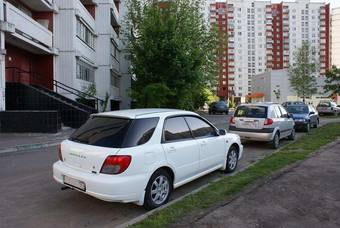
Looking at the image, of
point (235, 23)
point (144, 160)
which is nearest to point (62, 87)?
point (144, 160)

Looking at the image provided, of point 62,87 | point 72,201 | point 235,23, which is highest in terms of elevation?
point 235,23

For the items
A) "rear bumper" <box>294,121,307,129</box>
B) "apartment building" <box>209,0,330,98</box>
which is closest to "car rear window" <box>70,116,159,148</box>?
"rear bumper" <box>294,121,307,129</box>

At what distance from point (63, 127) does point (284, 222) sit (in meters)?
14.0

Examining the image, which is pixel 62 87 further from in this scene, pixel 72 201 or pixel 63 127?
pixel 72 201

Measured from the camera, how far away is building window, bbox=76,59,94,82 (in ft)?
77.2

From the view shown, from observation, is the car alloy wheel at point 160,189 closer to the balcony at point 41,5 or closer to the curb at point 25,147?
the curb at point 25,147

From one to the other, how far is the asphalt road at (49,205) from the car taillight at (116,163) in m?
0.74

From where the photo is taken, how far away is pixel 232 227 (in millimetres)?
4273

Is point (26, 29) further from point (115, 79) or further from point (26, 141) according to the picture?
point (115, 79)

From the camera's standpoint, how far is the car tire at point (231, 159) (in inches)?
297

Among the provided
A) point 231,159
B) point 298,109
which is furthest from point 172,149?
point 298,109

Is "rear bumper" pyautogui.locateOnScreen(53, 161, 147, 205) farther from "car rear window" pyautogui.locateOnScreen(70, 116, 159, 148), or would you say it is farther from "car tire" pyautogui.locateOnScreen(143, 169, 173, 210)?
"car rear window" pyautogui.locateOnScreen(70, 116, 159, 148)

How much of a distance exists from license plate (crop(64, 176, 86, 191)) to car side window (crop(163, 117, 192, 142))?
4.76ft

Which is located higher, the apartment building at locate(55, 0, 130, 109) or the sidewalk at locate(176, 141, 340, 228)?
the apartment building at locate(55, 0, 130, 109)
